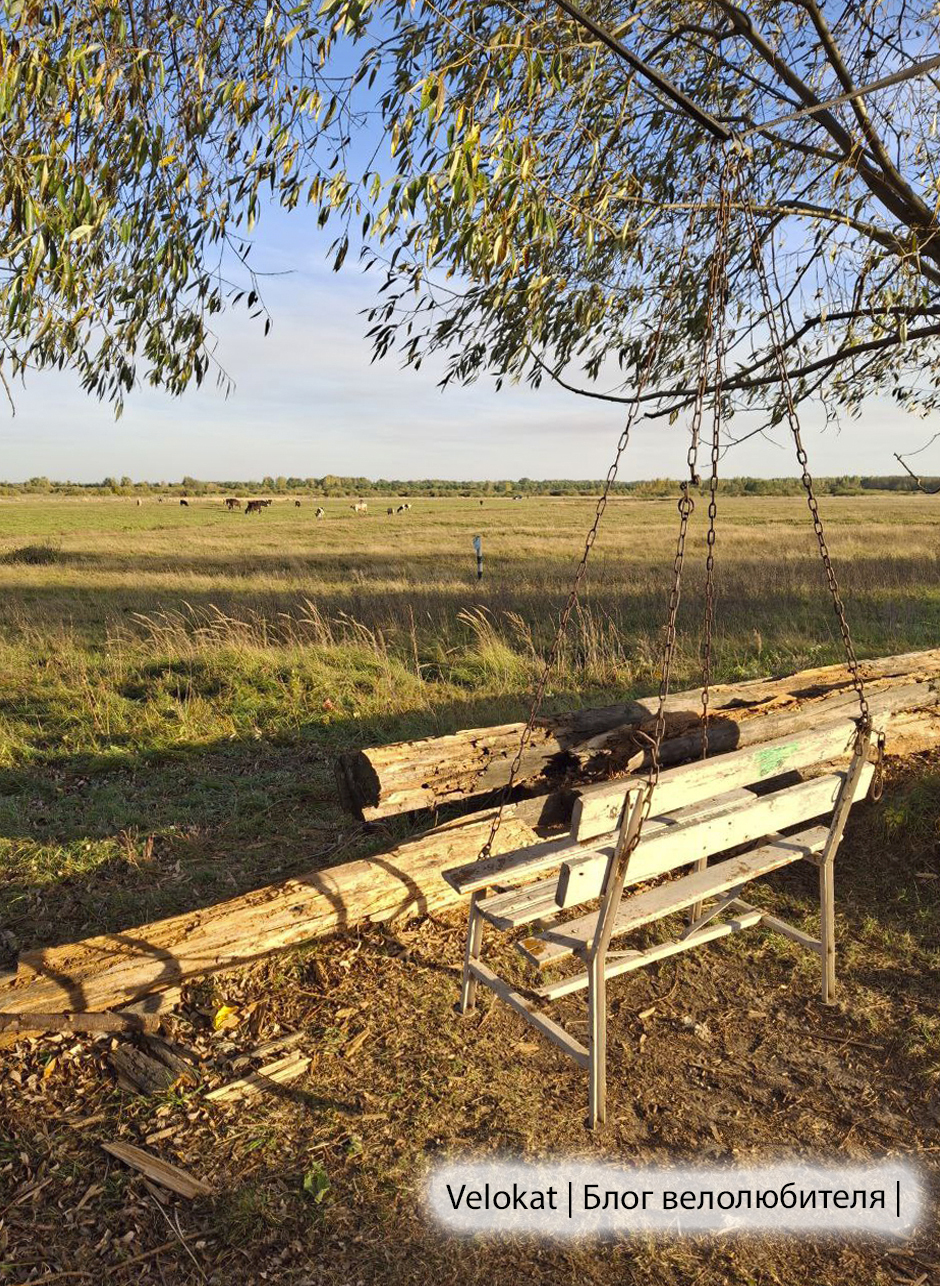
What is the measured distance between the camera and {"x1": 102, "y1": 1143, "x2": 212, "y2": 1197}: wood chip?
2.75 m

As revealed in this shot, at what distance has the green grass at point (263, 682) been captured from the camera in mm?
5277

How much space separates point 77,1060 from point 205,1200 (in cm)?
97

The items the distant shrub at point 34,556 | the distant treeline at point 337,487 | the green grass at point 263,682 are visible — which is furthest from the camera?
the distant treeline at point 337,487

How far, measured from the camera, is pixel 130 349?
4926 millimetres

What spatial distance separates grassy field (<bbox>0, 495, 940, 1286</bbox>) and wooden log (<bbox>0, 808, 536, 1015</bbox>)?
0.18m

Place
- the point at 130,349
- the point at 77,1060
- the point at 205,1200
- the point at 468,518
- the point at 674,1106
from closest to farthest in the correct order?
the point at 205,1200
the point at 674,1106
the point at 77,1060
the point at 130,349
the point at 468,518

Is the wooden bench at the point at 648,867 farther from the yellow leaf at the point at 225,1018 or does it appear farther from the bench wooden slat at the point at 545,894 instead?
the yellow leaf at the point at 225,1018

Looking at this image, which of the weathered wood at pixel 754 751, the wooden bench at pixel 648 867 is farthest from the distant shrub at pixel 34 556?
the wooden bench at pixel 648 867

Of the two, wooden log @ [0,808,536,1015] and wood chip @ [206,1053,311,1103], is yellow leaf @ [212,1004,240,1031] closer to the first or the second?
wooden log @ [0,808,536,1015]

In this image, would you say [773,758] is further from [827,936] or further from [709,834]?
[827,936]

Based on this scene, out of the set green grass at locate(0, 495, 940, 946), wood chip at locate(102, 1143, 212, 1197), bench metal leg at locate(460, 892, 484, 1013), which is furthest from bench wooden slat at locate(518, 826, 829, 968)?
green grass at locate(0, 495, 940, 946)

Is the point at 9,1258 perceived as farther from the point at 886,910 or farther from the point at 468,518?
the point at 468,518

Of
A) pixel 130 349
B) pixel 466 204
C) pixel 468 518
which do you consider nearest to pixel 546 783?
pixel 466 204

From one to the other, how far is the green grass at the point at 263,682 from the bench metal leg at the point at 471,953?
170 cm
